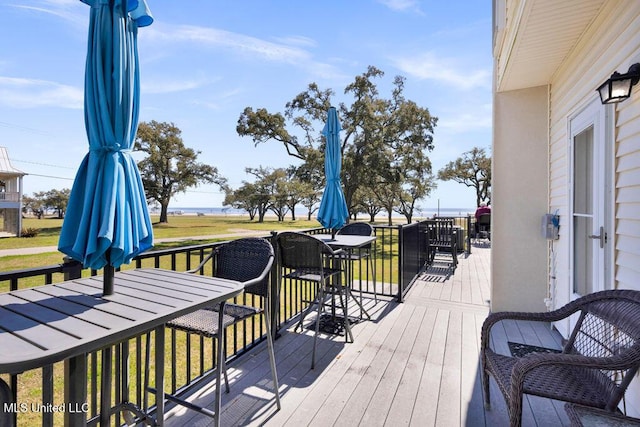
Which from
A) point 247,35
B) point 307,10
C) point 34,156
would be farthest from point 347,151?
point 34,156

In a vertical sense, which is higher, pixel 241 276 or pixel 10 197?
pixel 10 197

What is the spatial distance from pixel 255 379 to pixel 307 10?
7374 mm

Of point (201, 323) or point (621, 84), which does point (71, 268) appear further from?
point (621, 84)

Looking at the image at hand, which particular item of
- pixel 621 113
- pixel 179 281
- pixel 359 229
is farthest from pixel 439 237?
pixel 179 281

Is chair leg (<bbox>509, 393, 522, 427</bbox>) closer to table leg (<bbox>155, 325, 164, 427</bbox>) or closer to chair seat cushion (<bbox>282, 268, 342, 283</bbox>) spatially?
table leg (<bbox>155, 325, 164, 427</bbox>)

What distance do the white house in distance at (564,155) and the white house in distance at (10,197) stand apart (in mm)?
26915

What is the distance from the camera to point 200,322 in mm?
2002

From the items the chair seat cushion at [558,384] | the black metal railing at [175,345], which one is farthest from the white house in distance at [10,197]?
the chair seat cushion at [558,384]

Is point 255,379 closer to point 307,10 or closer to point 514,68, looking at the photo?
point 514,68

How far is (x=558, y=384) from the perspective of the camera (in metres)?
1.63

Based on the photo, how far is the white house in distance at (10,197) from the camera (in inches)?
770

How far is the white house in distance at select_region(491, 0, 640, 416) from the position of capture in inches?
81.4

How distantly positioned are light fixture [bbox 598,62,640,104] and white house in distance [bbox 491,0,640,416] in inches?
0.7

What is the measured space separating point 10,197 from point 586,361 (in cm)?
2791
